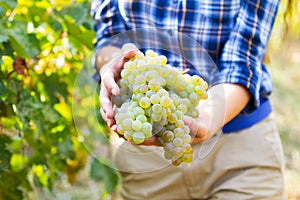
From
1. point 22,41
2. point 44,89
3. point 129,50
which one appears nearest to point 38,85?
point 44,89

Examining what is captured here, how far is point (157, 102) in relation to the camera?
1072 millimetres

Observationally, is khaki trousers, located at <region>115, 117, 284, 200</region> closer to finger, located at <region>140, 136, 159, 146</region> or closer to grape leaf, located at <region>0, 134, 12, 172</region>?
grape leaf, located at <region>0, 134, 12, 172</region>

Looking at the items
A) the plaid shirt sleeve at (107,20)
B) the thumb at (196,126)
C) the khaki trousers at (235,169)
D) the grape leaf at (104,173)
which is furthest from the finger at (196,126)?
the grape leaf at (104,173)

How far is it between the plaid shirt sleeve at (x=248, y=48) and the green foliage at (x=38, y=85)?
0.46 metres

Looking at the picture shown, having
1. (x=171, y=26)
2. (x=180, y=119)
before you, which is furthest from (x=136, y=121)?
(x=171, y=26)

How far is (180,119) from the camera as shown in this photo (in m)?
1.11

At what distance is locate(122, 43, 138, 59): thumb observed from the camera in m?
1.21

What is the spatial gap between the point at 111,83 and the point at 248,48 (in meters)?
0.59

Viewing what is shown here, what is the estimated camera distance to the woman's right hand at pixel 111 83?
118 centimetres

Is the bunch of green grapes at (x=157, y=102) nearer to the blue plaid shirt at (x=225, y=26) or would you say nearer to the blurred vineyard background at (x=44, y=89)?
the blurred vineyard background at (x=44, y=89)

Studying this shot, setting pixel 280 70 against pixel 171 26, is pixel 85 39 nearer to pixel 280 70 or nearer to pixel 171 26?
pixel 171 26

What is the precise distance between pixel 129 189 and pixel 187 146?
2.80 ft

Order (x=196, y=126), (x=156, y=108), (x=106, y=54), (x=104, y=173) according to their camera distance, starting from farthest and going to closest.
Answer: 1. (x=104, y=173)
2. (x=106, y=54)
3. (x=196, y=126)
4. (x=156, y=108)

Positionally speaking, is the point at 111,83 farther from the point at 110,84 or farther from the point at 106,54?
the point at 106,54
